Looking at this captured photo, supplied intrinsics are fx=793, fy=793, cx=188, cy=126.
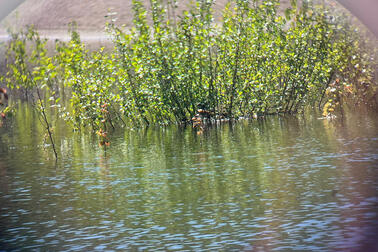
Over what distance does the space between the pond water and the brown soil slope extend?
65.3 m

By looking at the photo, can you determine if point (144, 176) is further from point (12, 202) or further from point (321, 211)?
point (321, 211)

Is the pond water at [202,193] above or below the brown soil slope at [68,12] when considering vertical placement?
below

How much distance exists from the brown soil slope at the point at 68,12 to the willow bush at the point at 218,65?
54.8 meters

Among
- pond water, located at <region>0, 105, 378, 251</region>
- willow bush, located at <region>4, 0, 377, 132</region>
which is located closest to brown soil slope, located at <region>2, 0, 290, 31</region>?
willow bush, located at <region>4, 0, 377, 132</region>

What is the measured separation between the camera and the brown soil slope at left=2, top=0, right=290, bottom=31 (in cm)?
9512

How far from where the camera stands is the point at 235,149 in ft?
72.1

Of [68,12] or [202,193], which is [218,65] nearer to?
[202,193]

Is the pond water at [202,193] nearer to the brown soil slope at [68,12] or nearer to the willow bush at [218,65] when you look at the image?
the willow bush at [218,65]

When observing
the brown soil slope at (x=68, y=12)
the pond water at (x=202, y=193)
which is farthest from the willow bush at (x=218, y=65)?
the brown soil slope at (x=68, y=12)

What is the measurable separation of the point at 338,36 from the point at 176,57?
24.5 feet

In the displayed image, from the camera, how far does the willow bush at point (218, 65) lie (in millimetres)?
30531

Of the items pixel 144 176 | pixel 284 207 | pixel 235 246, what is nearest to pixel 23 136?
pixel 144 176

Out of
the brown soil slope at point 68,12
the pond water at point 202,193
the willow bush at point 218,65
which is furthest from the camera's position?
the brown soil slope at point 68,12

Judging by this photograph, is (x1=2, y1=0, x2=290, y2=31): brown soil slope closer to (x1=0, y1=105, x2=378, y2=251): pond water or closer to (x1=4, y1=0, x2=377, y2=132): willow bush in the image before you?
(x1=4, y1=0, x2=377, y2=132): willow bush
